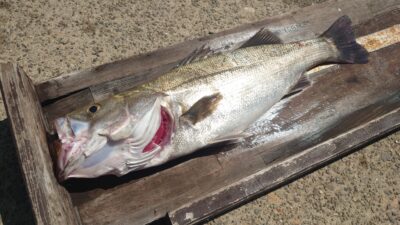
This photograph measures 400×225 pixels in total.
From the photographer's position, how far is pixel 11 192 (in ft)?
10.1

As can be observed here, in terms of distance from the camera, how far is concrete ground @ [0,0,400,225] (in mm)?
3188

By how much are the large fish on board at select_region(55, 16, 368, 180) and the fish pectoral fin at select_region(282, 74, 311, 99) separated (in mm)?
26

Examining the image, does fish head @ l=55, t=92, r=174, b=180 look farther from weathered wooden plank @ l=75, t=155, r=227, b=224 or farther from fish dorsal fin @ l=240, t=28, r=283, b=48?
fish dorsal fin @ l=240, t=28, r=283, b=48

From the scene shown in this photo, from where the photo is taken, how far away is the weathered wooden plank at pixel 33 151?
2223 mm

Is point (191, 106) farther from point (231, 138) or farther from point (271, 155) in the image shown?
point (271, 155)

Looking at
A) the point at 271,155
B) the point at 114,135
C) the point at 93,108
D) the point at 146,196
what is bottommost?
the point at 271,155

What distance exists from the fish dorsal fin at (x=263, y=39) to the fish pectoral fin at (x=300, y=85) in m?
0.38

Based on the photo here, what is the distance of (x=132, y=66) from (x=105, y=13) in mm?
1334

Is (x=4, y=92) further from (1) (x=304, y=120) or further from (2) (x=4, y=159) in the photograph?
(1) (x=304, y=120)

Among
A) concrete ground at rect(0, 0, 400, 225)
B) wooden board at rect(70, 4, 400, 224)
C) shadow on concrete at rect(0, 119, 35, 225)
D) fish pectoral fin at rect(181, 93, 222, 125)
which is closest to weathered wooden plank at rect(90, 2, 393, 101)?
wooden board at rect(70, 4, 400, 224)

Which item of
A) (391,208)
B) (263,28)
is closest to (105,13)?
(263,28)

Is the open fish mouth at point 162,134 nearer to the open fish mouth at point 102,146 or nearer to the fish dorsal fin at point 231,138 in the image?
the open fish mouth at point 102,146

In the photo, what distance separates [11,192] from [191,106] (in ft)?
5.01

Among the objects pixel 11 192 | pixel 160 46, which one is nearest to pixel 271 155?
pixel 160 46
